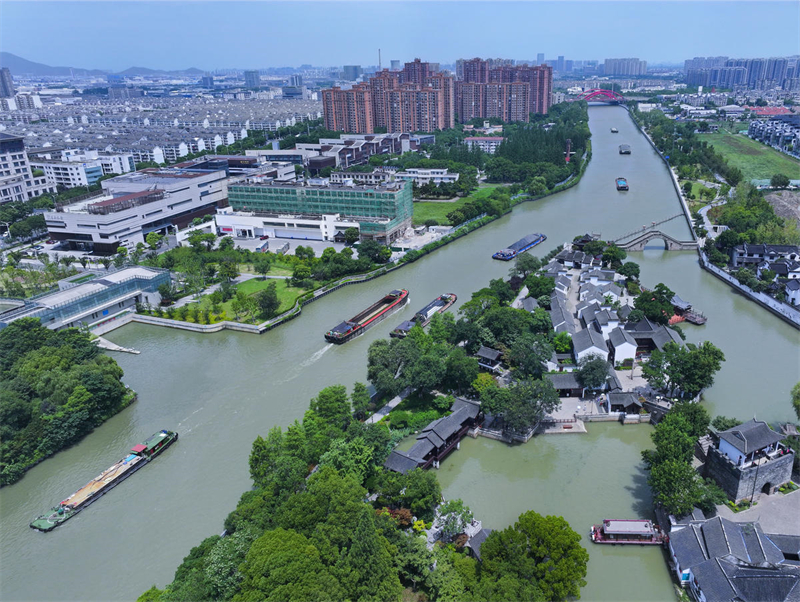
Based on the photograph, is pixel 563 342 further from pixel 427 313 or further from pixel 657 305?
pixel 427 313

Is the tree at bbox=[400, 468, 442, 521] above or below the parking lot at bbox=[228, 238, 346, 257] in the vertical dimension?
below

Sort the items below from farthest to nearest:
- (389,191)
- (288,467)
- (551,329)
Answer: (389,191)
(551,329)
(288,467)

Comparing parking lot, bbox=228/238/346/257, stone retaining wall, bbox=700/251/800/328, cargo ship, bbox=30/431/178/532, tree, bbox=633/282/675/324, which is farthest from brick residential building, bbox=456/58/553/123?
cargo ship, bbox=30/431/178/532

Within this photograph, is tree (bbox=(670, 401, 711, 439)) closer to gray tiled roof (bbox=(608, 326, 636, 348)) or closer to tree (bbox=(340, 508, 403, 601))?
gray tiled roof (bbox=(608, 326, 636, 348))

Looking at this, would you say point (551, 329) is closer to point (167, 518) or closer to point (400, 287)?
point (400, 287)

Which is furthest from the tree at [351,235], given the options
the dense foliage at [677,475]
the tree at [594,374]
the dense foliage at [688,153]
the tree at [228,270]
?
the dense foliage at [688,153]

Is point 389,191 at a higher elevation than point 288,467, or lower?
higher

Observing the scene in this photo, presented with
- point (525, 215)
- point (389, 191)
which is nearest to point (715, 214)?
point (525, 215)
